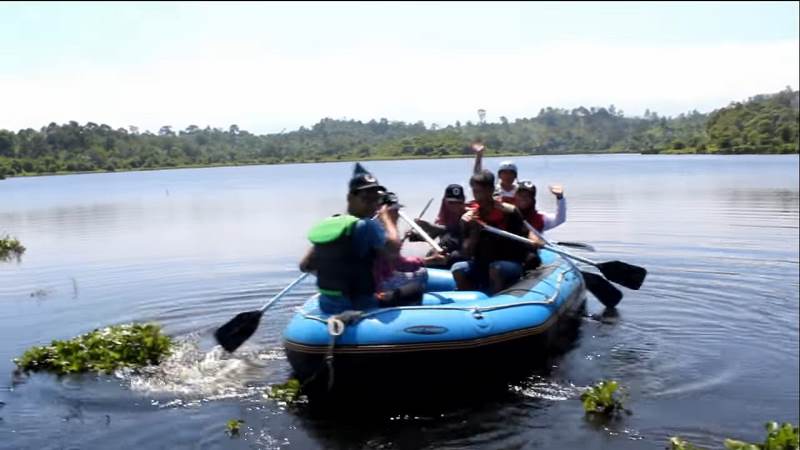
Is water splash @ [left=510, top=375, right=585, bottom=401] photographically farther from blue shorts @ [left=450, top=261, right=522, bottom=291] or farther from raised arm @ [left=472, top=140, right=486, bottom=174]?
raised arm @ [left=472, top=140, right=486, bottom=174]

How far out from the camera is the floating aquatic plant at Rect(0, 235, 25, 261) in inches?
690

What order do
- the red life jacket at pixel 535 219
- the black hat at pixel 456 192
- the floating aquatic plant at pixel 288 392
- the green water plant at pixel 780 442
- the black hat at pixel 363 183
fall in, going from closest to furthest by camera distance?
1. the green water plant at pixel 780 442
2. the black hat at pixel 363 183
3. the floating aquatic plant at pixel 288 392
4. the black hat at pixel 456 192
5. the red life jacket at pixel 535 219

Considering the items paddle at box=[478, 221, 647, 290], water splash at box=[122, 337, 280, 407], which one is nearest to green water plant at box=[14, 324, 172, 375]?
water splash at box=[122, 337, 280, 407]

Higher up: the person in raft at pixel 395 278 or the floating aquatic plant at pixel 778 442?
the person in raft at pixel 395 278

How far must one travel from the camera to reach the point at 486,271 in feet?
29.3

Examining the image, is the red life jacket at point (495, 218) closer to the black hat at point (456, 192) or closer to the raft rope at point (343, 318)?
the black hat at point (456, 192)

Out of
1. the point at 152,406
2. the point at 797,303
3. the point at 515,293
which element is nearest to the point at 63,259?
the point at 152,406

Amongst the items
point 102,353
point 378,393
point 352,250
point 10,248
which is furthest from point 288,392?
point 10,248

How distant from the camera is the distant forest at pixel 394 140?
35656 millimetres

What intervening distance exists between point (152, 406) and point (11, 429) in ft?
3.73

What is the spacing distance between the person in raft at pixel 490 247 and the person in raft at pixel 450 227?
0.65 metres

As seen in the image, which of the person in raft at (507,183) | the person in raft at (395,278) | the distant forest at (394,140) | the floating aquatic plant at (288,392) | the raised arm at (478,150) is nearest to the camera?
the floating aquatic plant at (288,392)

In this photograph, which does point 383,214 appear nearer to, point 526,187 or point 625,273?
point 526,187

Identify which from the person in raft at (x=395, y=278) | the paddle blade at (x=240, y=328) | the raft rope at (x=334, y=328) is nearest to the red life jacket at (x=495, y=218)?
the person in raft at (x=395, y=278)
